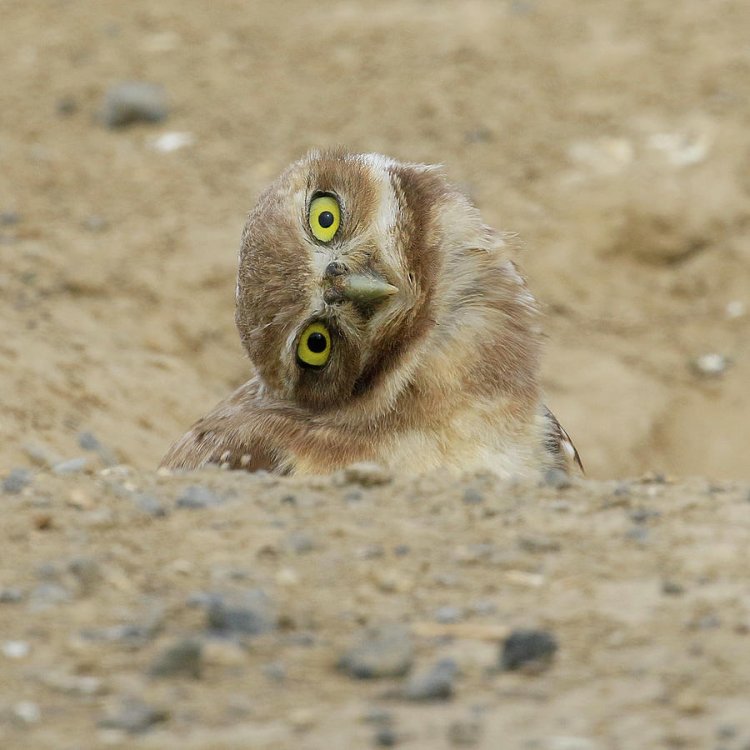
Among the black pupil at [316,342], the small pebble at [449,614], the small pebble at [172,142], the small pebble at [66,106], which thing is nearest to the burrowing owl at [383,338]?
the black pupil at [316,342]

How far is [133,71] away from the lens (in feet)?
34.2

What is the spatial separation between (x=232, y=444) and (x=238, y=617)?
2209 millimetres

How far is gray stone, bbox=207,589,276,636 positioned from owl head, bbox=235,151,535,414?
2.00 meters

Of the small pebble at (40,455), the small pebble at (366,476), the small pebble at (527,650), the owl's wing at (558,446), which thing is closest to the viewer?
the small pebble at (527,650)

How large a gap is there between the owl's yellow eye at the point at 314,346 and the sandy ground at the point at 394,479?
92 cm

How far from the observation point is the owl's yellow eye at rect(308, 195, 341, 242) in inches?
198

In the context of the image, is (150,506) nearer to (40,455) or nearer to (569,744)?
(569,744)

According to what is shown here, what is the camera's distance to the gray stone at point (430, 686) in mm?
2588

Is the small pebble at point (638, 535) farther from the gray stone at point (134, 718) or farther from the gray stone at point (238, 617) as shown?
the gray stone at point (134, 718)

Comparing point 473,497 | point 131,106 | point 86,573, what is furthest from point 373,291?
point 131,106

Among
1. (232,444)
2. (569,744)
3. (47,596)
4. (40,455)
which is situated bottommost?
(569,744)

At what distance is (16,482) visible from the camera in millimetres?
3822

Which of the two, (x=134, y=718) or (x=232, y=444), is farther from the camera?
(x=232, y=444)

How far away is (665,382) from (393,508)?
5.33 m
